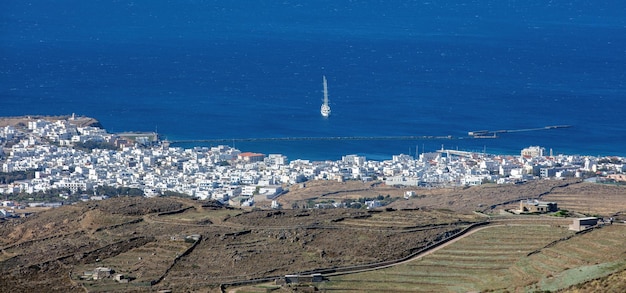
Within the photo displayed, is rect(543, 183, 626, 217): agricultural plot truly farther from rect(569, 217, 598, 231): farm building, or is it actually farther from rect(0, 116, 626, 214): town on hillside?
rect(569, 217, 598, 231): farm building

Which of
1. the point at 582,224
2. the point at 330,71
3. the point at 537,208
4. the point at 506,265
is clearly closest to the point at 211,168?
the point at 537,208

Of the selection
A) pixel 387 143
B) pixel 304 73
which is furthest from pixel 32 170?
pixel 304 73

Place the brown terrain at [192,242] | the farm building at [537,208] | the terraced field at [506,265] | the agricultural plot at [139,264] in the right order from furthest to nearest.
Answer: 1. the farm building at [537,208]
2. the brown terrain at [192,242]
3. the agricultural plot at [139,264]
4. the terraced field at [506,265]

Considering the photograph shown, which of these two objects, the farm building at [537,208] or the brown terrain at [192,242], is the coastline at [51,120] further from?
the farm building at [537,208]

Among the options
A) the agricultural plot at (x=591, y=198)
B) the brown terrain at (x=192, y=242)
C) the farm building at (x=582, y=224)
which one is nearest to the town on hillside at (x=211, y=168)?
the agricultural plot at (x=591, y=198)

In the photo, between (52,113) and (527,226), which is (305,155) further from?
(527,226)

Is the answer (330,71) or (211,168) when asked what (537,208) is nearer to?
(211,168)
